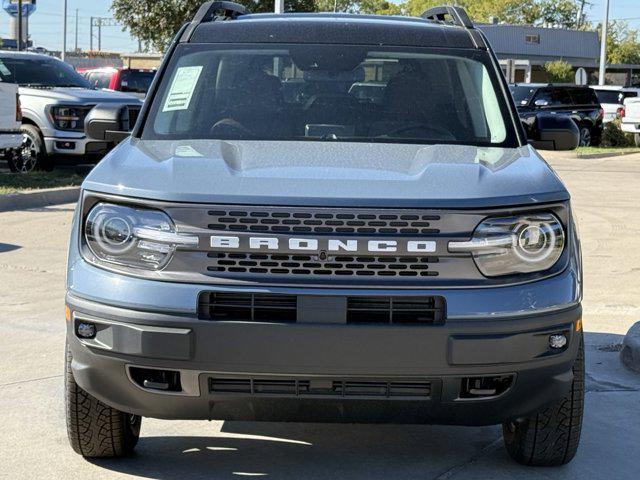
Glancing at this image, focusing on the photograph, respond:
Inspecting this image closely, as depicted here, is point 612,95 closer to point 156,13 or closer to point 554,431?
point 156,13

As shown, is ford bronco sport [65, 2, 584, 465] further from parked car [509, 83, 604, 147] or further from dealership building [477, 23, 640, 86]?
dealership building [477, 23, 640, 86]

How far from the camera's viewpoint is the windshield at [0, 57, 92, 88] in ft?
57.3

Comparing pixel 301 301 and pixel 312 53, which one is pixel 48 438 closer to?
pixel 301 301

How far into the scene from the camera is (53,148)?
1647 cm

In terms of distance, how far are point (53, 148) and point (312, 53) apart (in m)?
11.7

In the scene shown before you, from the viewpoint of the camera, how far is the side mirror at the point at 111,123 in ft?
18.3

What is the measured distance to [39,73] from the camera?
1783 cm

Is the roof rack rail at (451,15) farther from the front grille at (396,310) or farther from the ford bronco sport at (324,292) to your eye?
the front grille at (396,310)

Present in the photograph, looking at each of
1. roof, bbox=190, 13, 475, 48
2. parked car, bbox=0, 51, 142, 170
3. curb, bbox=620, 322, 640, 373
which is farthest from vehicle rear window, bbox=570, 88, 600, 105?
roof, bbox=190, 13, 475, 48

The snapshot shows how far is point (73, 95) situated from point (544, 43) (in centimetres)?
7336

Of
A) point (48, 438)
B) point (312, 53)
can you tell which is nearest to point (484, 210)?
point (312, 53)

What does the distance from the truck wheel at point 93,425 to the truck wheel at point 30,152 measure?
1257 centimetres

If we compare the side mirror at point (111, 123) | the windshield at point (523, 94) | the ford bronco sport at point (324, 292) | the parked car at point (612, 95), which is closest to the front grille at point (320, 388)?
the ford bronco sport at point (324, 292)

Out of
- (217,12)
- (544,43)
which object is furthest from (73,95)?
(544,43)
